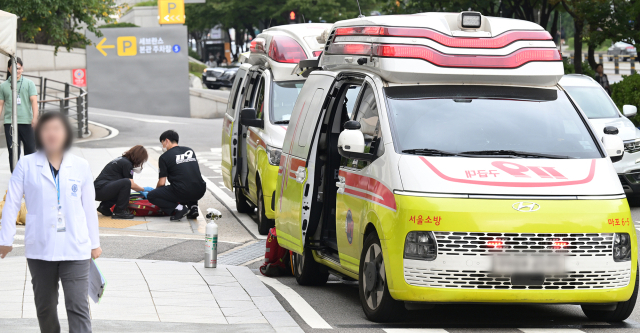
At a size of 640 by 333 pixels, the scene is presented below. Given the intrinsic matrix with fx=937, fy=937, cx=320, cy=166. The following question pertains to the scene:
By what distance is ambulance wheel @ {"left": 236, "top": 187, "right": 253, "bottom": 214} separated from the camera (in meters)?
13.9

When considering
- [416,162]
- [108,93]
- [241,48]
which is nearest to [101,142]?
[108,93]

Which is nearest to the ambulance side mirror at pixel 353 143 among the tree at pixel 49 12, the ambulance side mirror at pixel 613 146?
the ambulance side mirror at pixel 613 146

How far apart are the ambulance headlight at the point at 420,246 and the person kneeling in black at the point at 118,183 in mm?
6939

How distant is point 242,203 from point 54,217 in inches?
347

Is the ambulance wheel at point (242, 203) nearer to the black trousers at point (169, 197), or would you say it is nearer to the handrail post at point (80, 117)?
the black trousers at point (169, 197)

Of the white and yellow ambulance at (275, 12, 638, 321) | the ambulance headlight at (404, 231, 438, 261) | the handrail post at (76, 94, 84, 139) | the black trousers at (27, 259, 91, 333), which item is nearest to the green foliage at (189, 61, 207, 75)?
the handrail post at (76, 94, 84, 139)

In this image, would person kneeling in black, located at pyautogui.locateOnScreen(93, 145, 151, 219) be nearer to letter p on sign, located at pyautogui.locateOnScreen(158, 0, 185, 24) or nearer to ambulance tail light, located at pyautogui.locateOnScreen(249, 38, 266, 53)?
ambulance tail light, located at pyautogui.locateOnScreen(249, 38, 266, 53)

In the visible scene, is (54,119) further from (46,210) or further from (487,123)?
(487,123)

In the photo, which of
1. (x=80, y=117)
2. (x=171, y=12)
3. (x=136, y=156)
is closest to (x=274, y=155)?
(x=136, y=156)

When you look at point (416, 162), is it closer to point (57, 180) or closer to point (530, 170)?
point (530, 170)

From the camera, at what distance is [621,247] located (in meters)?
6.43

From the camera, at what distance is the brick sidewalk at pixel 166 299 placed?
6500 mm

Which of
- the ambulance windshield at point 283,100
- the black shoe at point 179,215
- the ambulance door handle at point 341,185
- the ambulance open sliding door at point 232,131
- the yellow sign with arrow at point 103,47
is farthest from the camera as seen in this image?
the yellow sign with arrow at point 103,47

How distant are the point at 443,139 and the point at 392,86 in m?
0.67
